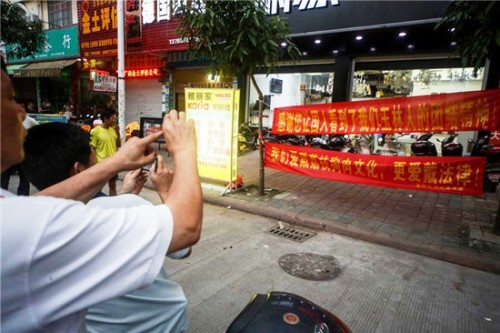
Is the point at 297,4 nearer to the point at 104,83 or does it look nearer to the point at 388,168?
the point at 104,83

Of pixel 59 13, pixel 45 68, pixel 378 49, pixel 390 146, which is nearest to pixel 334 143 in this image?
pixel 390 146

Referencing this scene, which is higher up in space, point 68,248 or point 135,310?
point 68,248

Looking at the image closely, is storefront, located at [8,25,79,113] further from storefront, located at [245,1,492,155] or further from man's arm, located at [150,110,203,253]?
man's arm, located at [150,110,203,253]

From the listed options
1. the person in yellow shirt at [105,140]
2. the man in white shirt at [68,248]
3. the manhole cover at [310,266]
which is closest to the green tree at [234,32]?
the person in yellow shirt at [105,140]

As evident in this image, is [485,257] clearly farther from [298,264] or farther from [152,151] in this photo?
[152,151]

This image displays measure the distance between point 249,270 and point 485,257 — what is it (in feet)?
10.2

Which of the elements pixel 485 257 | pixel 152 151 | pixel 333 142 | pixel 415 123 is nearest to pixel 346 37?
pixel 333 142

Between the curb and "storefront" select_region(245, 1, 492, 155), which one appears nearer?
the curb

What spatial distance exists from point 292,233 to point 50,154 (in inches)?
161

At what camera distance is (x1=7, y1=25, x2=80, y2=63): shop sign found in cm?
1579

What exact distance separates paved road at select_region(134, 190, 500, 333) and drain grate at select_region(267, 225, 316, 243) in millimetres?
149

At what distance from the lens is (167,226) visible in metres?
0.89

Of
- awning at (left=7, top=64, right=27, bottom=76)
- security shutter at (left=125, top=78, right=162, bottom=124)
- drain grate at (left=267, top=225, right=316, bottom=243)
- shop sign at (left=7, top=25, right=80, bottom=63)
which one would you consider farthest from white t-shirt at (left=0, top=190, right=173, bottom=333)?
awning at (left=7, top=64, right=27, bottom=76)

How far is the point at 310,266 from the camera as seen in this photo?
4.10 metres
